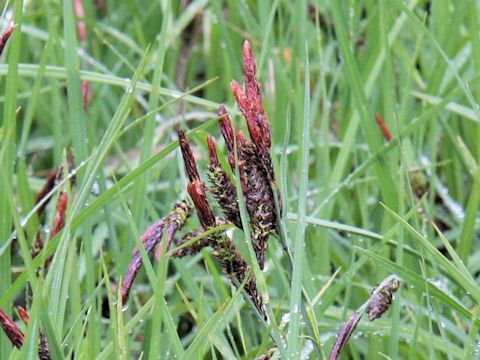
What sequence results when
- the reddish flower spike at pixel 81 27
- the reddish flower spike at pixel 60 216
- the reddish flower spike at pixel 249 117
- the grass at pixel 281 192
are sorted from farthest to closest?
the reddish flower spike at pixel 81 27 → the reddish flower spike at pixel 60 216 → the grass at pixel 281 192 → the reddish flower spike at pixel 249 117

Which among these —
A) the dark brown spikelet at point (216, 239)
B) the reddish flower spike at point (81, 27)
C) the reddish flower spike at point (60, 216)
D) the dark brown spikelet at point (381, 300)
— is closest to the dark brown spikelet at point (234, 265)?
the dark brown spikelet at point (216, 239)

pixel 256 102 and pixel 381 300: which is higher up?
pixel 256 102

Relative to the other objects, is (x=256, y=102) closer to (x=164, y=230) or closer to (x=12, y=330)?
(x=164, y=230)

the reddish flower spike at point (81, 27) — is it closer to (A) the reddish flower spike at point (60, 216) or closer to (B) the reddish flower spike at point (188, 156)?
(A) the reddish flower spike at point (60, 216)

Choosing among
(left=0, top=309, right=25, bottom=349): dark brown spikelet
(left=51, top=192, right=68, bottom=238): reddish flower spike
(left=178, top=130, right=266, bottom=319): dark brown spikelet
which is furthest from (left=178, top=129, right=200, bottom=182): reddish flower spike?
(left=51, top=192, right=68, bottom=238): reddish flower spike

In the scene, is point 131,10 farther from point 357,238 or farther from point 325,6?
point 357,238

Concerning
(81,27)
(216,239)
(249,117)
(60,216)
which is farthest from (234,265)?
(81,27)

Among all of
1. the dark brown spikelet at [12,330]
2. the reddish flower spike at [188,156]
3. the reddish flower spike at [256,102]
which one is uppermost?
the reddish flower spike at [256,102]

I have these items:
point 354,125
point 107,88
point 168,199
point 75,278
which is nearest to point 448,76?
point 354,125
